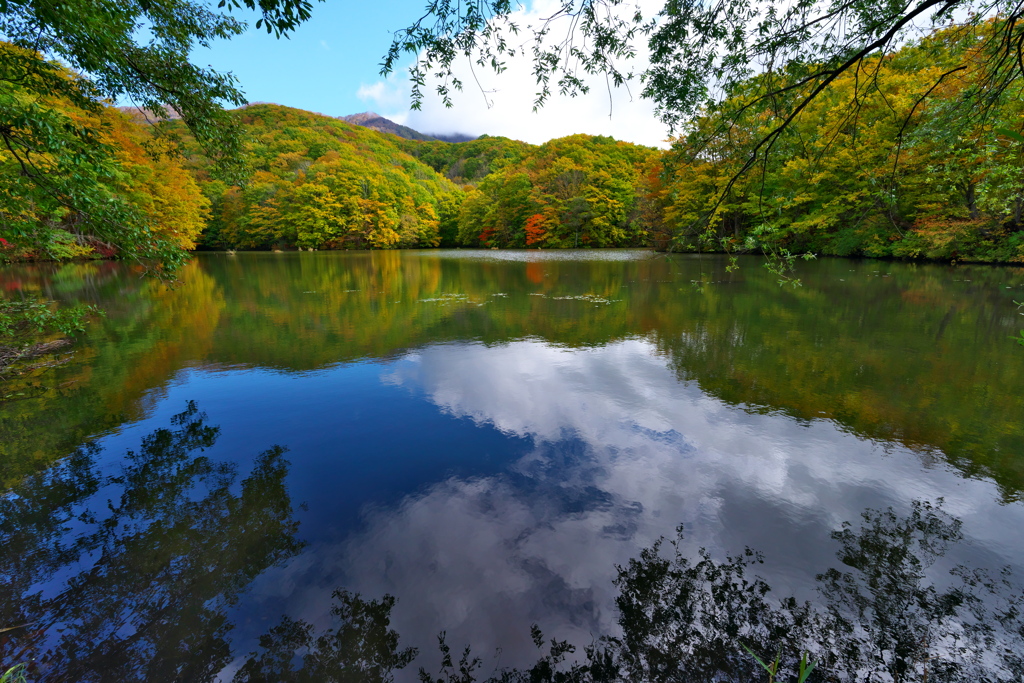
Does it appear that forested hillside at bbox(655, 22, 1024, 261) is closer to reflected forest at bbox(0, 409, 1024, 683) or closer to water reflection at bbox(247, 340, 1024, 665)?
water reflection at bbox(247, 340, 1024, 665)

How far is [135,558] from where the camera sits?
321cm

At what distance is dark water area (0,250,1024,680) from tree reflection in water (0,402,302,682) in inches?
0.8

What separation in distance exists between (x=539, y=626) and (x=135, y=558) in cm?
311

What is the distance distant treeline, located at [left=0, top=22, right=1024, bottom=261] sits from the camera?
422cm

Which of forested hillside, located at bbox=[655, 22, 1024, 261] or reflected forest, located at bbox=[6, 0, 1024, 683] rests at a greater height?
forested hillside, located at bbox=[655, 22, 1024, 261]

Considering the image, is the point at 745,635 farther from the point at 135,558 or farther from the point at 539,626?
the point at 135,558

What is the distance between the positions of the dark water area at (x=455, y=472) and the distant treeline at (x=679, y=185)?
2301 mm

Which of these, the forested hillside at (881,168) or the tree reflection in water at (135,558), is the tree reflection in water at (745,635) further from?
the forested hillside at (881,168)

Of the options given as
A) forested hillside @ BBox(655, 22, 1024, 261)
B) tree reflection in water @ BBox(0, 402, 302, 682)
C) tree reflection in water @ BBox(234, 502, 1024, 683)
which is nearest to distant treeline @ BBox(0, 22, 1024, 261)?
forested hillside @ BBox(655, 22, 1024, 261)

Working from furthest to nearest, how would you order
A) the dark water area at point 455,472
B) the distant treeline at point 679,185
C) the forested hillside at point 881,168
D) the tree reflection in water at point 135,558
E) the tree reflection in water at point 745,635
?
1. the distant treeline at point 679,185
2. the forested hillside at point 881,168
3. the dark water area at point 455,472
4. the tree reflection in water at point 135,558
5. the tree reflection in water at point 745,635

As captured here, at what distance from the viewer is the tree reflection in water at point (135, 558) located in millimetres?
2504

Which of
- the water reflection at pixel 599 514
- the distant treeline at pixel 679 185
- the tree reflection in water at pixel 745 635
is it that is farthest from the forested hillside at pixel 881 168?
the tree reflection in water at pixel 745 635

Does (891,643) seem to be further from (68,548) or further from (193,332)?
(193,332)

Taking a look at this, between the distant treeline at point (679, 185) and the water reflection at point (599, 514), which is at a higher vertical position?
the distant treeline at point (679, 185)
